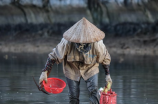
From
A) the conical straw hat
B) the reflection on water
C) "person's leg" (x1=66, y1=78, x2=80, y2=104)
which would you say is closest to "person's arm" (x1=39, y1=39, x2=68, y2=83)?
the conical straw hat

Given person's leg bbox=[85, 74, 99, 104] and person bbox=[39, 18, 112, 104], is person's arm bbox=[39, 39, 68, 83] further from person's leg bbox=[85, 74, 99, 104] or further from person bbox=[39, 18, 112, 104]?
person's leg bbox=[85, 74, 99, 104]

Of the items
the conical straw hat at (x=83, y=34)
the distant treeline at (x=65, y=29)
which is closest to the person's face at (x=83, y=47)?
the conical straw hat at (x=83, y=34)

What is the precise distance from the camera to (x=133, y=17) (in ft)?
70.6

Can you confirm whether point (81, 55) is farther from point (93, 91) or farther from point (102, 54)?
point (93, 91)

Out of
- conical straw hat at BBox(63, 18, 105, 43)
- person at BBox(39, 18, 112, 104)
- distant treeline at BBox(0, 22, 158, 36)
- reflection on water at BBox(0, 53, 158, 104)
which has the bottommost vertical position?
distant treeline at BBox(0, 22, 158, 36)

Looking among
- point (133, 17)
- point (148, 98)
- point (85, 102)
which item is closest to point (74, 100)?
point (85, 102)

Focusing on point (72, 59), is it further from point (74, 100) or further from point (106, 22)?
point (106, 22)

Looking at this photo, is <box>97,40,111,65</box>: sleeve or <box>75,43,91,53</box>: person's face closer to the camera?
<box>75,43,91,53</box>: person's face

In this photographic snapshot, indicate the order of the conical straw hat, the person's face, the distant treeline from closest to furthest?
the conical straw hat
the person's face
the distant treeline

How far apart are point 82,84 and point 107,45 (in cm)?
1066

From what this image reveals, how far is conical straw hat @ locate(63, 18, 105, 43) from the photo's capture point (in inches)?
224

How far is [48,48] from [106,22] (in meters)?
3.85

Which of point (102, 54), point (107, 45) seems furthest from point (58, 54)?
point (107, 45)

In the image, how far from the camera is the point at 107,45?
20.3m
